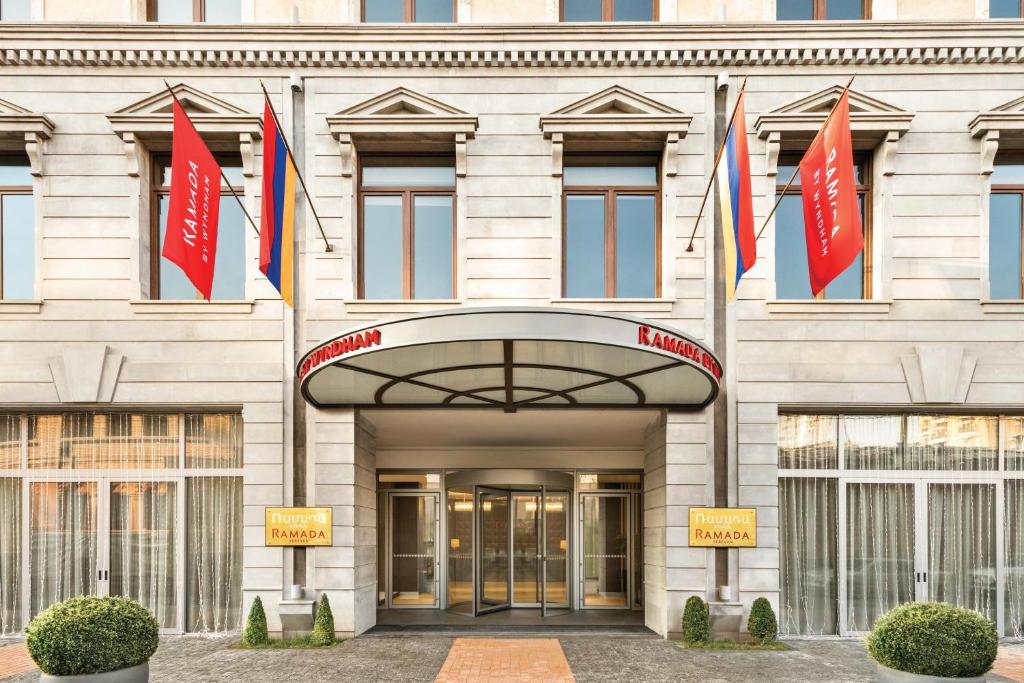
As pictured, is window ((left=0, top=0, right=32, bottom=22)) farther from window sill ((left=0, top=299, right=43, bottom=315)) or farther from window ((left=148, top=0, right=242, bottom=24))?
window sill ((left=0, top=299, right=43, bottom=315))

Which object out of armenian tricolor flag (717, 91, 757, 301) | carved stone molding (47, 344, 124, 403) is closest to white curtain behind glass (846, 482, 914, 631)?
armenian tricolor flag (717, 91, 757, 301)

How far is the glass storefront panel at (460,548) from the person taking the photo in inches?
541

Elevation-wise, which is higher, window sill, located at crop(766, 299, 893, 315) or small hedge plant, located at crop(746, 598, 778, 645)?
window sill, located at crop(766, 299, 893, 315)

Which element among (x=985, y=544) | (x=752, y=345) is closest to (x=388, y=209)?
(x=752, y=345)

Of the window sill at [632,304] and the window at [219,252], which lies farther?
the window at [219,252]

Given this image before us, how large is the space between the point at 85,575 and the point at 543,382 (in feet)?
27.8

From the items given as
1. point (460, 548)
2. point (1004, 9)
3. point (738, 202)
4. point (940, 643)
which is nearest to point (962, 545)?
point (940, 643)

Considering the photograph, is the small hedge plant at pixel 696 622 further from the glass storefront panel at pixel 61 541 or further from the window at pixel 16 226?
the window at pixel 16 226

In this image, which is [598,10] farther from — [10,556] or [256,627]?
[10,556]

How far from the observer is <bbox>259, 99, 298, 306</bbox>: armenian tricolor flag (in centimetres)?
967

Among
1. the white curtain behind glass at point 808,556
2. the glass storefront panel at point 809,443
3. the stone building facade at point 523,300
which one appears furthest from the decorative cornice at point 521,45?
the white curtain behind glass at point 808,556

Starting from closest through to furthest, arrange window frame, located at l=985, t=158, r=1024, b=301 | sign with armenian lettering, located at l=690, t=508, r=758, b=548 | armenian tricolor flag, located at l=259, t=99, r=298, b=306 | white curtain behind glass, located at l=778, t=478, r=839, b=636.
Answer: armenian tricolor flag, located at l=259, t=99, r=298, b=306
sign with armenian lettering, located at l=690, t=508, r=758, b=548
white curtain behind glass, located at l=778, t=478, r=839, b=636
window frame, located at l=985, t=158, r=1024, b=301

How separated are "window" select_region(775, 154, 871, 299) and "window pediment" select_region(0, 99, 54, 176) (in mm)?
12614

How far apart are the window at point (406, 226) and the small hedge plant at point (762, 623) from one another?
7.23 metres
